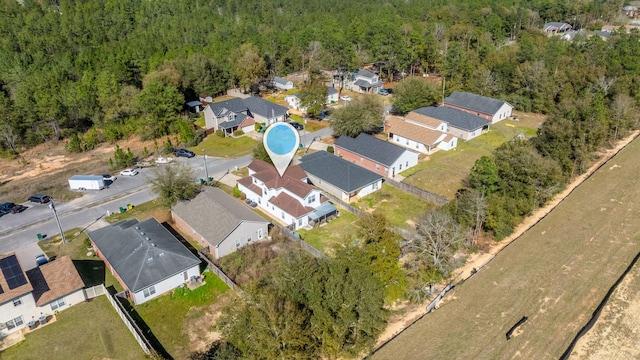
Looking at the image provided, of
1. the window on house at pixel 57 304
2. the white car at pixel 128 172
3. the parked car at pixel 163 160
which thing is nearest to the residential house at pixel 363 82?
the parked car at pixel 163 160

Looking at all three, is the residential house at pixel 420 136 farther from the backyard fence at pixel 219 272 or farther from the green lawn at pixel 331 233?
the backyard fence at pixel 219 272

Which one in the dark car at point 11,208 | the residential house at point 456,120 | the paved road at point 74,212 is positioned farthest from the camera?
the residential house at point 456,120

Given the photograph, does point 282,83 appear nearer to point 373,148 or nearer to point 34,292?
point 373,148

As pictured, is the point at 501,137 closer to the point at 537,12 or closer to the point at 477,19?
the point at 477,19

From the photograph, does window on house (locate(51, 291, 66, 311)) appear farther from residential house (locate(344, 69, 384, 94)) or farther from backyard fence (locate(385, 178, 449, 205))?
residential house (locate(344, 69, 384, 94))

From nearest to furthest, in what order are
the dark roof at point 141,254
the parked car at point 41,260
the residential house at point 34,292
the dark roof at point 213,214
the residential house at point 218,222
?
the residential house at point 34,292
the dark roof at point 141,254
the parked car at point 41,260
the residential house at point 218,222
the dark roof at point 213,214

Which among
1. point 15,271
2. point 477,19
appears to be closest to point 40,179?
point 15,271

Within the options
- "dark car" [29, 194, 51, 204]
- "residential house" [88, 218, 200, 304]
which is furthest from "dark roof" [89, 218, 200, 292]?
"dark car" [29, 194, 51, 204]
